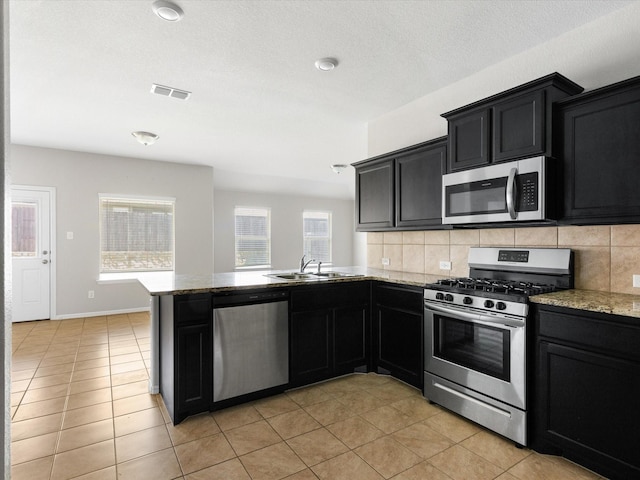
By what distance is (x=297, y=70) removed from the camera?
2.97m

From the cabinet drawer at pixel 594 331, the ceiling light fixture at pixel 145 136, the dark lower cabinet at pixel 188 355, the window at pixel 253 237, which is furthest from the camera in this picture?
the window at pixel 253 237

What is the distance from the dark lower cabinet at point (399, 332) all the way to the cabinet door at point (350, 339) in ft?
0.33

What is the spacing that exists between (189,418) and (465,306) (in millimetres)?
2055

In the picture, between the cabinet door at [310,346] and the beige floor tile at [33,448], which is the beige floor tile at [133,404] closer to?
the beige floor tile at [33,448]

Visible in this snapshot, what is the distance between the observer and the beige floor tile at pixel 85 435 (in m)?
2.16

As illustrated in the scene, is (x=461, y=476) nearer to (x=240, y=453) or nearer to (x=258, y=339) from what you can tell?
(x=240, y=453)

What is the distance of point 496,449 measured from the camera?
Result: 211cm

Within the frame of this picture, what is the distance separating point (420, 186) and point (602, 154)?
4.43ft

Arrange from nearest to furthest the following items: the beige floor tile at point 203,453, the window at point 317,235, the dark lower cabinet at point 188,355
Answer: the beige floor tile at point 203,453 < the dark lower cabinet at point 188,355 < the window at point 317,235

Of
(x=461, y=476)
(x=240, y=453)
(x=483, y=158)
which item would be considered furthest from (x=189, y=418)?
(x=483, y=158)

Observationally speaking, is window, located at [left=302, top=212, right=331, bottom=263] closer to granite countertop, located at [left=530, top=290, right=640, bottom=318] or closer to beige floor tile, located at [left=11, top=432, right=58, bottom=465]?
beige floor tile, located at [left=11, top=432, right=58, bottom=465]

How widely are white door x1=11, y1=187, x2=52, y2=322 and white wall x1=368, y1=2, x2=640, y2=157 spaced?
17.8 ft

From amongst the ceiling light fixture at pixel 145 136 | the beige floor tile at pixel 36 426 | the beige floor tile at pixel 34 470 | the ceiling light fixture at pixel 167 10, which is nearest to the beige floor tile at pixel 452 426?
the beige floor tile at pixel 34 470

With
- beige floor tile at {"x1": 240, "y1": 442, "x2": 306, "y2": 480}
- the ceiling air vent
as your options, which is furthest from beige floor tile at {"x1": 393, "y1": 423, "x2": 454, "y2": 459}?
the ceiling air vent
